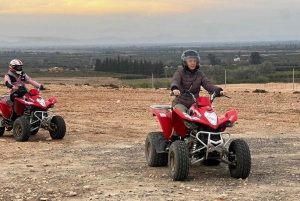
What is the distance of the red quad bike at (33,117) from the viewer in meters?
12.1

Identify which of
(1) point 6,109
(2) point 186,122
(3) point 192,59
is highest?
(3) point 192,59

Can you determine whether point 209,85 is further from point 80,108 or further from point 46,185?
point 80,108

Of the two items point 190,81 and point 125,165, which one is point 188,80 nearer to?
point 190,81

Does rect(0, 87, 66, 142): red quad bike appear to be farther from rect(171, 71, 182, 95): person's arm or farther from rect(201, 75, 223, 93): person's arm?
rect(201, 75, 223, 93): person's arm

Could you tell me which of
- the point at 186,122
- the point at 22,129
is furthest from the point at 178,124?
the point at 22,129

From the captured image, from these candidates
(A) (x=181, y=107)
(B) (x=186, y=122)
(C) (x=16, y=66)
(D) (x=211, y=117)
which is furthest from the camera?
(C) (x=16, y=66)

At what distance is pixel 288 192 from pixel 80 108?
40.5 feet

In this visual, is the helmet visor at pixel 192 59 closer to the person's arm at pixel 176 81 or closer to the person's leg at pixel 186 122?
the person's arm at pixel 176 81

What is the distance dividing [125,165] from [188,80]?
1.90 metres

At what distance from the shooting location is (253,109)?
18.5 m

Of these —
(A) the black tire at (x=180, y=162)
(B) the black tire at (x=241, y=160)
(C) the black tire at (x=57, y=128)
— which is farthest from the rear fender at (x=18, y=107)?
(B) the black tire at (x=241, y=160)

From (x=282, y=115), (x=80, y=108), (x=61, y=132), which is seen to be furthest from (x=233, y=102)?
(x=61, y=132)

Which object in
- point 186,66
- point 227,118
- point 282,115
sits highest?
point 186,66

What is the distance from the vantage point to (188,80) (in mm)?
9039
